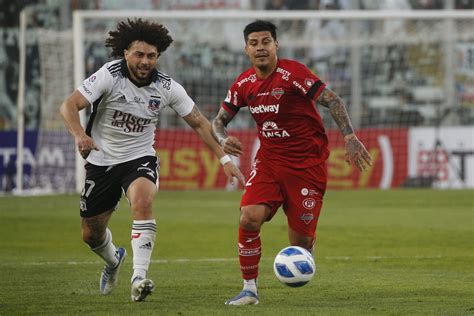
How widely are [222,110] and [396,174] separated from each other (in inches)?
739

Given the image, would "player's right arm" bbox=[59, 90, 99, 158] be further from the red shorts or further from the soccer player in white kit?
the red shorts

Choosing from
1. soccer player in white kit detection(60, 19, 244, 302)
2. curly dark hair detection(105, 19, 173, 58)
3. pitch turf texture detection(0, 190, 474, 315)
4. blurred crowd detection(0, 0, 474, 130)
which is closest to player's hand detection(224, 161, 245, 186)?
soccer player in white kit detection(60, 19, 244, 302)

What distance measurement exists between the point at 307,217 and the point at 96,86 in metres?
2.12

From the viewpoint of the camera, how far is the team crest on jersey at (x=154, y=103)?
10023 millimetres

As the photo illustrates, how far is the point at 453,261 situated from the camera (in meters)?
12.9

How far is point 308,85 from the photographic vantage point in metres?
9.49

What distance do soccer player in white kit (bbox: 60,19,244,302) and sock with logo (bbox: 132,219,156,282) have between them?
303 millimetres

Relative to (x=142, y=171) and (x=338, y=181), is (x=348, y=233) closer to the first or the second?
(x=142, y=171)

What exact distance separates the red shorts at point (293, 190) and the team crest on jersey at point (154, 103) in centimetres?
108

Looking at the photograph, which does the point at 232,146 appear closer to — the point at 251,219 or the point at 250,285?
the point at 251,219

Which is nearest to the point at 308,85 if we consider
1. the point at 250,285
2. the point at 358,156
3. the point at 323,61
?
the point at 358,156

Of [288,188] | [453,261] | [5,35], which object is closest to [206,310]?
[288,188]

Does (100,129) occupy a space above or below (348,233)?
above

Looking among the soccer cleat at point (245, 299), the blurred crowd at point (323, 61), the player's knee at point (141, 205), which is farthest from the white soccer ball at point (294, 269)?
the blurred crowd at point (323, 61)
